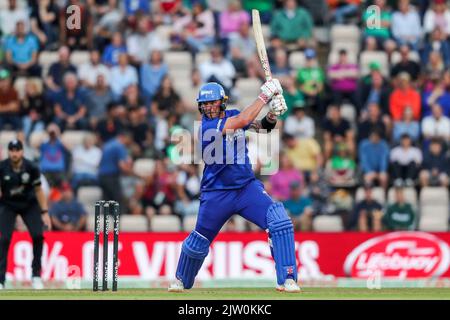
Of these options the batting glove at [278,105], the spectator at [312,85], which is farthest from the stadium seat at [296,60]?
the batting glove at [278,105]

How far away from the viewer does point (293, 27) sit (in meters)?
24.1

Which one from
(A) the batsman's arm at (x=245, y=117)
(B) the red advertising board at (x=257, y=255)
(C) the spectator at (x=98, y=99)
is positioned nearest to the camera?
(A) the batsman's arm at (x=245, y=117)

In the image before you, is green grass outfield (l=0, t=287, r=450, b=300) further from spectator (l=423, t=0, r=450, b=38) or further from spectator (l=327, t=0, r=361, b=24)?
spectator (l=327, t=0, r=361, b=24)

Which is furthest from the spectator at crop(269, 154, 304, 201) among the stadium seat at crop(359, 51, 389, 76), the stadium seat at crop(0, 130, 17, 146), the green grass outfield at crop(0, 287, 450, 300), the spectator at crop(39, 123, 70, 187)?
the green grass outfield at crop(0, 287, 450, 300)

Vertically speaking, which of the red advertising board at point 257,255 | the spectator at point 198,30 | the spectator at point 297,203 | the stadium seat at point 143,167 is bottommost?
the red advertising board at point 257,255

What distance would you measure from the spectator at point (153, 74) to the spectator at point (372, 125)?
3549 millimetres

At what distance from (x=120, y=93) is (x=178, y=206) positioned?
8.93 feet

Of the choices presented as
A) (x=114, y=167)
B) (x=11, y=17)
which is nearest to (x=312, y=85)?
(x=114, y=167)

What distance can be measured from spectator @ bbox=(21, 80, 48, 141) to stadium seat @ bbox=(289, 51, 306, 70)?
428 cm

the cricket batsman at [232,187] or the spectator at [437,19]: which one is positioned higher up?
the spectator at [437,19]

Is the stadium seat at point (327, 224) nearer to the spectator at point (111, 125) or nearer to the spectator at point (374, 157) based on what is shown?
the spectator at point (374, 157)

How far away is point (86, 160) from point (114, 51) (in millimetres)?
2416

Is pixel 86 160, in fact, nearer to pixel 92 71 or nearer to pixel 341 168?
pixel 92 71

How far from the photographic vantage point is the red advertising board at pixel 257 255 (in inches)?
813
